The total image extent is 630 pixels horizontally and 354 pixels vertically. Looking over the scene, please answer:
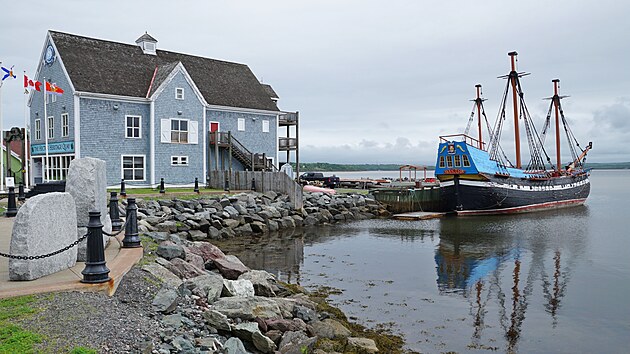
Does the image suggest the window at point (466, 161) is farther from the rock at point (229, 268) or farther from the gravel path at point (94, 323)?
the gravel path at point (94, 323)

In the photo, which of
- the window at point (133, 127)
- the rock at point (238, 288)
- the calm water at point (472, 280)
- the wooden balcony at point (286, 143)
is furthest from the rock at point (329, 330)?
the wooden balcony at point (286, 143)

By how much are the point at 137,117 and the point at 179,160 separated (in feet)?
12.2

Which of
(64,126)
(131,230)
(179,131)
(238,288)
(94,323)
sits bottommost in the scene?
(238,288)

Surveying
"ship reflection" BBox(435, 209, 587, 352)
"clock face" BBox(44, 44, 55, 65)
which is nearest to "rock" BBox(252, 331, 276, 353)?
"ship reflection" BBox(435, 209, 587, 352)

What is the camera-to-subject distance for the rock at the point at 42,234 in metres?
6.75

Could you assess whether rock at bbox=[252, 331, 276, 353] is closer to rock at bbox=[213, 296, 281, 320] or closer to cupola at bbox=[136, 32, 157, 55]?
rock at bbox=[213, 296, 281, 320]

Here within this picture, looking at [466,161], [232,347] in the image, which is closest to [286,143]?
[466,161]

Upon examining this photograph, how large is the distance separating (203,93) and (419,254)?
68.9 feet

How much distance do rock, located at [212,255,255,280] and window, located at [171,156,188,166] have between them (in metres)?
19.5

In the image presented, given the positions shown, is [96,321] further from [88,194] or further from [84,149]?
[84,149]

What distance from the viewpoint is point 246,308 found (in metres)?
8.38

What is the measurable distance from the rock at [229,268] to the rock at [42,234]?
5.10 m

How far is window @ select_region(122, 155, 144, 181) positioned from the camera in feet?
98.4

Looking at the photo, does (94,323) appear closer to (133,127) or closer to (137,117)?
(133,127)
